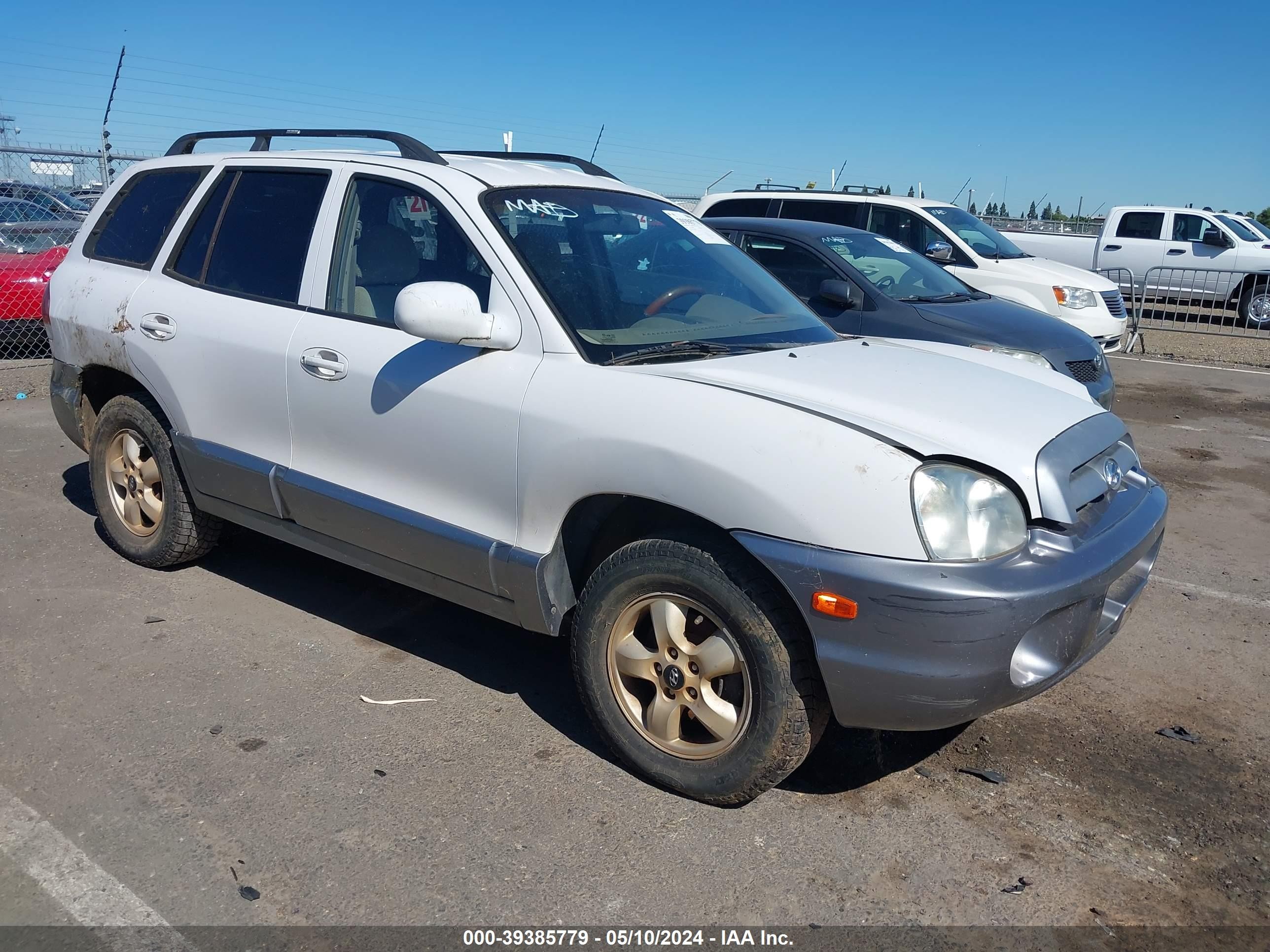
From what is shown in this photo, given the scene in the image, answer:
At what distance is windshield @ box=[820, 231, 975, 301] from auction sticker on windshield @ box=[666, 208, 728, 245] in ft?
10.6

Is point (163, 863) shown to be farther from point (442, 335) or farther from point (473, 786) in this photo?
point (442, 335)

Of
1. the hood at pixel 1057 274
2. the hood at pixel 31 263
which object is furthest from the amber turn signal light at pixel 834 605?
the hood at pixel 31 263

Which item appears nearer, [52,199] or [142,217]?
[142,217]

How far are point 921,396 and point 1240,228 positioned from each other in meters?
17.0

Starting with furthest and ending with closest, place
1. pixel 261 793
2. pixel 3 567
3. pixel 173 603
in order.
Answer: pixel 3 567
pixel 173 603
pixel 261 793

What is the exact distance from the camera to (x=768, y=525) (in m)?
2.82

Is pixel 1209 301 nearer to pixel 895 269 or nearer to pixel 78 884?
pixel 895 269

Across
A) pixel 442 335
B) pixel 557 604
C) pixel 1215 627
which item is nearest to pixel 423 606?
pixel 557 604

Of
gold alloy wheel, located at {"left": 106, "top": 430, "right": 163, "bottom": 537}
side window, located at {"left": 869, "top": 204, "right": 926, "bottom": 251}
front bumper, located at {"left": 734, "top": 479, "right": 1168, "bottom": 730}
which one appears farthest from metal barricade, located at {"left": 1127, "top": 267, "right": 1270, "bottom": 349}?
gold alloy wheel, located at {"left": 106, "top": 430, "right": 163, "bottom": 537}

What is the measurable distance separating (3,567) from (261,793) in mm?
2686

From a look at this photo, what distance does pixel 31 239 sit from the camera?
35.5 feet

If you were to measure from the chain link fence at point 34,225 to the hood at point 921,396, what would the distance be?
352 inches

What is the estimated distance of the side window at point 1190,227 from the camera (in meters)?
17.3

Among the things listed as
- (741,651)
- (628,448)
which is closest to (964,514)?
(741,651)
